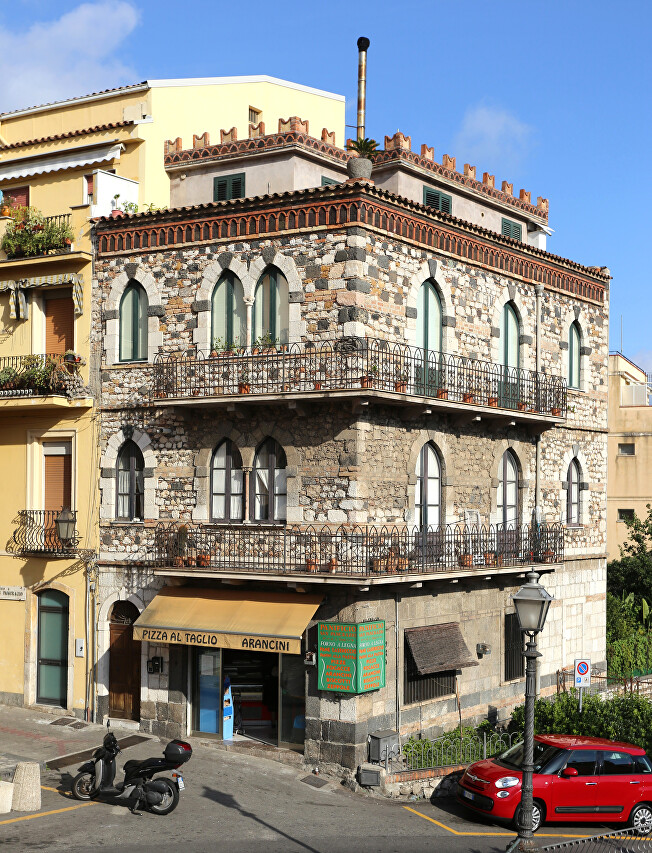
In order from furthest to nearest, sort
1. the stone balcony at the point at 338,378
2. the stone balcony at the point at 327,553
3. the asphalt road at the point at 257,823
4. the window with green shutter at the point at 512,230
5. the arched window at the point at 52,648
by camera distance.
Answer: the window with green shutter at the point at 512,230 < the arched window at the point at 52,648 < the stone balcony at the point at 338,378 < the stone balcony at the point at 327,553 < the asphalt road at the point at 257,823

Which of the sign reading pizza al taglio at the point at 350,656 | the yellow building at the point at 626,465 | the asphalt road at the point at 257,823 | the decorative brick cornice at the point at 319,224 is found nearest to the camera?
the asphalt road at the point at 257,823

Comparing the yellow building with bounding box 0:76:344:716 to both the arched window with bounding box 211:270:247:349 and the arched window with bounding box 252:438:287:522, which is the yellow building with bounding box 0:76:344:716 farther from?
the arched window with bounding box 252:438:287:522

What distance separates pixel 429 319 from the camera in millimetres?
23609

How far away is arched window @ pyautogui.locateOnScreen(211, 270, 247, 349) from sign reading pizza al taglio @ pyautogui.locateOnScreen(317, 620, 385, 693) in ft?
21.3

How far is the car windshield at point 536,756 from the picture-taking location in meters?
19.2

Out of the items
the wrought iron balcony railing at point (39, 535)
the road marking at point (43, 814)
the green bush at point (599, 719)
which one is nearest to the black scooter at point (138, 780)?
the road marking at point (43, 814)

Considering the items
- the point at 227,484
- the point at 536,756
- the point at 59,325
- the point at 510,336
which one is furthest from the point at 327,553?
the point at 59,325

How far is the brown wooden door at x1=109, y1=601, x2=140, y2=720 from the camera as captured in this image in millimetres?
23922

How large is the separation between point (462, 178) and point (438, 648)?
12.4 m

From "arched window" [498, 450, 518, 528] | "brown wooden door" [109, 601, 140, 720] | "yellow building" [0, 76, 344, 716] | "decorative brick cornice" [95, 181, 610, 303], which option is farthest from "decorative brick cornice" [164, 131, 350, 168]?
"brown wooden door" [109, 601, 140, 720]

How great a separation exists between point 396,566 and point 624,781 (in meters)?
5.84

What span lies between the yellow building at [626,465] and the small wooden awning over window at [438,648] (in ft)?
74.7

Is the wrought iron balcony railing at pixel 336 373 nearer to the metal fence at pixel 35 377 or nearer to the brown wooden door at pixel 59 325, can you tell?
the metal fence at pixel 35 377

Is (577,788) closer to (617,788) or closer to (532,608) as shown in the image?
(617,788)
